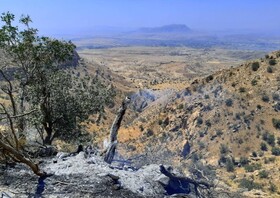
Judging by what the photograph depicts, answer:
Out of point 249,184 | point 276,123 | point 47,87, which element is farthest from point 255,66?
point 47,87

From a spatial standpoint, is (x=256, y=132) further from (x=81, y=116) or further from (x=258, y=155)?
(x=81, y=116)

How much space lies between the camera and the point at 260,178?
2070 cm

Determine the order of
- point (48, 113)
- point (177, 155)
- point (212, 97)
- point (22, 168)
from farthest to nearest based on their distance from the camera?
point (212, 97)
point (177, 155)
point (48, 113)
point (22, 168)

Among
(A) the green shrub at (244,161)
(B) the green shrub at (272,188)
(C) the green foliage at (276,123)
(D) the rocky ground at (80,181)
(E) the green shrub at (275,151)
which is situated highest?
(D) the rocky ground at (80,181)

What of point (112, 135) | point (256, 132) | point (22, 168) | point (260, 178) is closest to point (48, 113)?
point (112, 135)

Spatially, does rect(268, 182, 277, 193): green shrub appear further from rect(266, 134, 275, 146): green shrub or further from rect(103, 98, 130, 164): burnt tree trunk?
Result: rect(103, 98, 130, 164): burnt tree trunk

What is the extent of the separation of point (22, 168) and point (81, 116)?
5549mm

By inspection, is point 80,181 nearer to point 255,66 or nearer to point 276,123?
point 276,123

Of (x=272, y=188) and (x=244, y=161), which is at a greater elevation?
(x=272, y=188)

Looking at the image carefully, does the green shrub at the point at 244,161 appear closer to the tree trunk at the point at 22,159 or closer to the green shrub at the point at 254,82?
the green shrub at the point at 254,82

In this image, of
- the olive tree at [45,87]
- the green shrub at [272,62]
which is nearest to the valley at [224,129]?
the green shrub at [272,62]

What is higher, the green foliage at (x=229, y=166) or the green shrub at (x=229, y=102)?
the green shrub at (x=229, y=102)

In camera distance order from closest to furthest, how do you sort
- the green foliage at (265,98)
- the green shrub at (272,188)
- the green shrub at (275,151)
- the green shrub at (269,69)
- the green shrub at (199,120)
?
1. the green shrub at (272,188)
2. the green shrub at (275,151)
3. the green shrub at (199,120)
4. the green foliage at (265,98)
5. the green shrub at (269,69)

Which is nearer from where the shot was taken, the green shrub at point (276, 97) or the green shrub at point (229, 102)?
the green shrub at point (276, 97)
